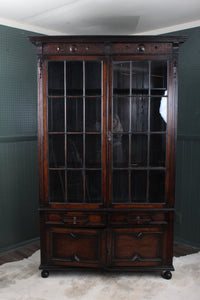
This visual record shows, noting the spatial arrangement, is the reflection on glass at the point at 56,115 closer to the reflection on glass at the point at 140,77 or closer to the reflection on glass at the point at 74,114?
the reflection on glass at the point at 74,114

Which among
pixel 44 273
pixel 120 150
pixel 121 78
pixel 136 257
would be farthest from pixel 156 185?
pixel 44 273

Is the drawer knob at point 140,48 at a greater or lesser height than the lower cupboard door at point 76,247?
greater

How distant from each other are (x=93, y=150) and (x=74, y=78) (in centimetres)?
70

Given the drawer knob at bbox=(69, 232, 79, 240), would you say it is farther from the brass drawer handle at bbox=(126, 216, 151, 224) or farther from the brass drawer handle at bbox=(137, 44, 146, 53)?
the brass drawer handle at bbox=(137, 44, 146, 53)

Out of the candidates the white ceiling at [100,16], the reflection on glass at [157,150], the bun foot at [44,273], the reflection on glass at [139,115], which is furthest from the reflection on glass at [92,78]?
the bun foot at [44,273]

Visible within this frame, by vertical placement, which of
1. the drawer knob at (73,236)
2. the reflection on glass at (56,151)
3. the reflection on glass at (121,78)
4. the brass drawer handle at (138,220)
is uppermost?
the reflection on glass at (121,78)

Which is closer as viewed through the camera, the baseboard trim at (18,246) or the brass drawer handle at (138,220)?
the brass drawer handle at (138,220)

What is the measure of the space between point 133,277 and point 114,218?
2.01 feet

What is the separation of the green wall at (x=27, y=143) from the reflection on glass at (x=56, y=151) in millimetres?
815

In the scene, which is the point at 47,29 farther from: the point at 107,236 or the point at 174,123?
the point at 107,236

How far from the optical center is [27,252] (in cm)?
335

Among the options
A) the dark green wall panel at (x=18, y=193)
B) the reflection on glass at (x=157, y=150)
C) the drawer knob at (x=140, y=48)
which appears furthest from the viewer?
the dark green wall panel at (x=18, y=193)

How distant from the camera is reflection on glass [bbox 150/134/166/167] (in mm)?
2713

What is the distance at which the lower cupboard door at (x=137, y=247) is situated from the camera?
2771 mm
